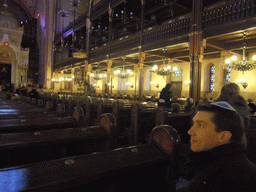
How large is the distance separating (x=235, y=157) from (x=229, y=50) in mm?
13180

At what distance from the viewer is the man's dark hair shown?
93cm

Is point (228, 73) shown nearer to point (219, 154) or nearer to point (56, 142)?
point (56, 142)

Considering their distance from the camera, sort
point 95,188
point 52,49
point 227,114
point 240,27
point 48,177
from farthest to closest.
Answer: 1. point 52,49
2. point 240,27
3. point 95,188
4. point 48,177
5. point 227,114

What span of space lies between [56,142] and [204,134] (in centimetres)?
170

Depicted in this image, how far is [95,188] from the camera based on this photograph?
4.55 ft

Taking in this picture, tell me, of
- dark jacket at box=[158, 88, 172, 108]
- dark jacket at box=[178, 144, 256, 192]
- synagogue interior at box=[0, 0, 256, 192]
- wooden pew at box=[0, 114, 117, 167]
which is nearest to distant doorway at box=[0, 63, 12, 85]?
synagogue interior at box=[0, 0, 256, 192]

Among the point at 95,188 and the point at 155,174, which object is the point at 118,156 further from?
the point at 155,174

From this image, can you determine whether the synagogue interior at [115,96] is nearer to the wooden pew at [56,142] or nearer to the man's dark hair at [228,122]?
the wooden pew at [56,142]

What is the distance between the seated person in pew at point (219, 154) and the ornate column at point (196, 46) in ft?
29.0

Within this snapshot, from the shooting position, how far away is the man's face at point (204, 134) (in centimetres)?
99

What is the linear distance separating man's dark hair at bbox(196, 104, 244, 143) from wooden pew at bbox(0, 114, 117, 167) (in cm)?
147

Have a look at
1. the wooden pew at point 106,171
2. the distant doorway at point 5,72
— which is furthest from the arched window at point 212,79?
the distant doorway at point 5,72

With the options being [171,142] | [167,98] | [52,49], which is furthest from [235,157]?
[52,49]

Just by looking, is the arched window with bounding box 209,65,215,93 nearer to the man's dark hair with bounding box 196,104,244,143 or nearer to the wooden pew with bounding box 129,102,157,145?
the wooden pew with bounding box 129,102,157,145
